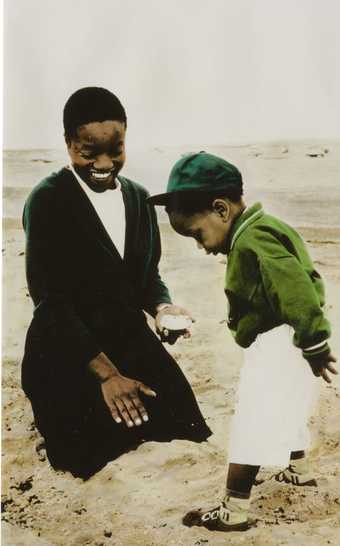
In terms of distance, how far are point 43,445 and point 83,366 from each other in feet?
1.53

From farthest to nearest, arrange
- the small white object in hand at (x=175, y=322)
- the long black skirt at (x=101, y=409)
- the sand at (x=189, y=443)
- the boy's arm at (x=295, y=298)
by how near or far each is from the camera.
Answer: the small white object in hand at (x=175, y=322) < the long black skirt at (x=101, y=409) < the sand at (x=189, y=443) < the boy's arm at (x=295, y=298)

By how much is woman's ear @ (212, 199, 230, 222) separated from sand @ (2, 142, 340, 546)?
0.20m

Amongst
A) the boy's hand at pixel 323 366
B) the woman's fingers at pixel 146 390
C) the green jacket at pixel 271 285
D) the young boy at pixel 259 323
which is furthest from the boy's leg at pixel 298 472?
the woman's fingers at pixel 146 390

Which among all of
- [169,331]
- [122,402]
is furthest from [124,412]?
[169,331]

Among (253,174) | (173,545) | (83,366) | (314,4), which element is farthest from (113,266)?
(314,4)

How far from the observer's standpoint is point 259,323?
11.8ft

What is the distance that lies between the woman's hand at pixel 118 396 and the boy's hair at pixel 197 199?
2.88 ft

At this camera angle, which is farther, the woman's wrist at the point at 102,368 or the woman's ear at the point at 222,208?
the woman's wrist at the point at 102,368

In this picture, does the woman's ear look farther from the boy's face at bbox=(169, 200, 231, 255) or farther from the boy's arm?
the boy's arm

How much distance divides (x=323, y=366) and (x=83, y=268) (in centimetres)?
133

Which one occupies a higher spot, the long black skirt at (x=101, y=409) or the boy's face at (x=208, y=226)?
the boy's face at (x=208, y=226)

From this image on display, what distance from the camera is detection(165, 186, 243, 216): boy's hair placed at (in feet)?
12.0

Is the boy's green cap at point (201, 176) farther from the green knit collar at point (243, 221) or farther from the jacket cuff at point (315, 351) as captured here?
the jacket cuff at point (315, 351)

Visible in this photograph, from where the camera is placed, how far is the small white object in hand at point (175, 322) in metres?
3.88
